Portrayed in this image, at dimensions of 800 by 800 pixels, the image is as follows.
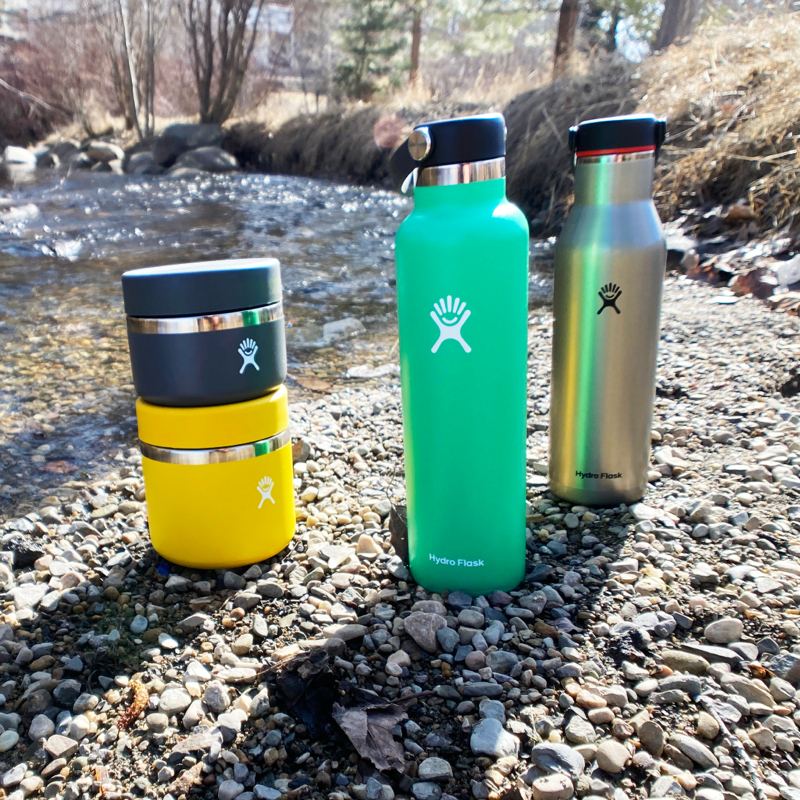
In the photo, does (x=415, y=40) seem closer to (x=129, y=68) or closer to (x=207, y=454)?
(x=129, y=68)

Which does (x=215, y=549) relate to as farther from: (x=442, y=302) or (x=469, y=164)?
(x=469, y=164)

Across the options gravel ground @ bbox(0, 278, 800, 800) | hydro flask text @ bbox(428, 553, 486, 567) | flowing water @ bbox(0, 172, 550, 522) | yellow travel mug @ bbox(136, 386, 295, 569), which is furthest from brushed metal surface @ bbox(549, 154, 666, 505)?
flowing water @ bbox(0, 172, 550, 522)

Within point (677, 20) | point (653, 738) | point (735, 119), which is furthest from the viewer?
point (677, 20)

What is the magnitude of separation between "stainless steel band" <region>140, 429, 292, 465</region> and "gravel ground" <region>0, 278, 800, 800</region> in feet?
1.15

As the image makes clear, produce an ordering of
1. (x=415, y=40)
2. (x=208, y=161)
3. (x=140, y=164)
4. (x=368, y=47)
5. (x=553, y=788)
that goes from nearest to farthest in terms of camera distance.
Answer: (x=553, y=788)
(x=208, y=161)
(x=140, y=164)
(x=368, y=47)
(x=415, y=40)

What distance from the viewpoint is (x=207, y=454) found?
196 cm

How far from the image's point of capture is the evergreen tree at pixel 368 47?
20.8 metres

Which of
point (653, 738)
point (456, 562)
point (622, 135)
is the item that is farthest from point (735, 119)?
point (653, 738)

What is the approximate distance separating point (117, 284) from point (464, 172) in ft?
17.3

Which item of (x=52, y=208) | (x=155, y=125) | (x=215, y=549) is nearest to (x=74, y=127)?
(x=155, y=125)

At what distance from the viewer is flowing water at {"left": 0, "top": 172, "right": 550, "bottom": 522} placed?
3.40 metres

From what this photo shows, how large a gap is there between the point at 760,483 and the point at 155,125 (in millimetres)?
21775

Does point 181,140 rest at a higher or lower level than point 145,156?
higher

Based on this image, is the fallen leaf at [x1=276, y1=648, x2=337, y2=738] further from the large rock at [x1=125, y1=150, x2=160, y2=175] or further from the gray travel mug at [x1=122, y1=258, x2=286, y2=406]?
the large rock at [x1=125, y1=150, x2=160, y2=175]
